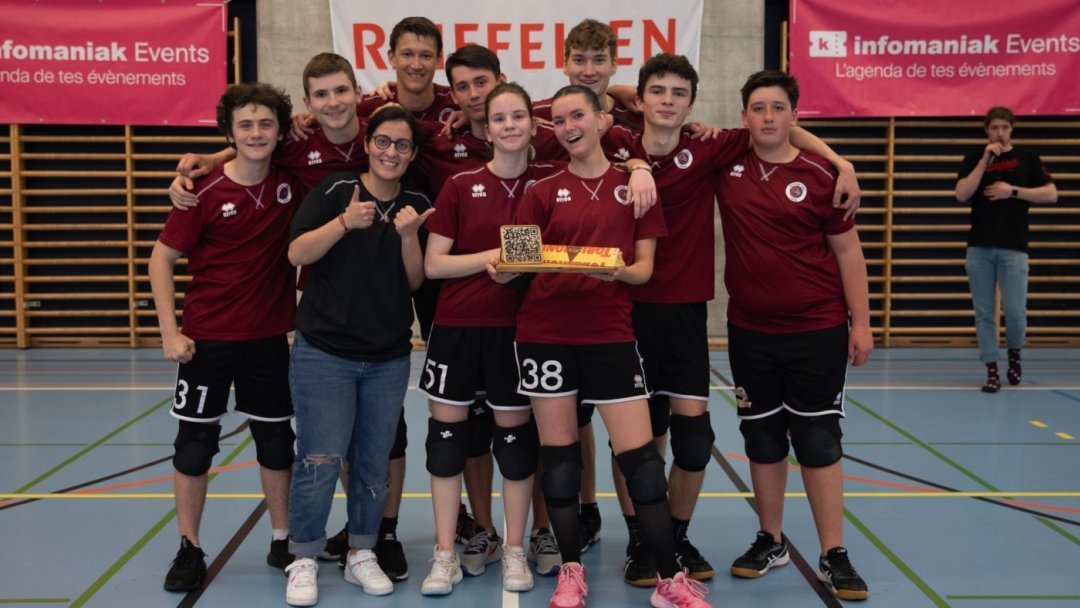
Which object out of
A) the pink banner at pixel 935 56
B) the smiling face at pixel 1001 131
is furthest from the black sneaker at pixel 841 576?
the pink banner at pixel 935 56

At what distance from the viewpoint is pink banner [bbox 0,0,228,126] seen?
26.9ft

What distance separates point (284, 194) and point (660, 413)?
61.6 inches

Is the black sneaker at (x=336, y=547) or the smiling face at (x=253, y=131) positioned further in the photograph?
the black sneaker at (x=336, y=547)

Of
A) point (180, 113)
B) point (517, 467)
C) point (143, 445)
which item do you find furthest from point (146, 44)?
point (517, 467)

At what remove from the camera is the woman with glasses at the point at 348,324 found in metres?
3.11

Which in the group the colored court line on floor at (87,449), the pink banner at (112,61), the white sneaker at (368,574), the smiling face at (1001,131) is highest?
the pink banner at (112,61)

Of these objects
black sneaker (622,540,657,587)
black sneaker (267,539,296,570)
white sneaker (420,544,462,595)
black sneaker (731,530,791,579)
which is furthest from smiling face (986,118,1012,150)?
black sneaker (267,539,296,570)

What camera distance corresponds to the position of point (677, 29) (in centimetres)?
828

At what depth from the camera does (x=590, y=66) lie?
11.3ft

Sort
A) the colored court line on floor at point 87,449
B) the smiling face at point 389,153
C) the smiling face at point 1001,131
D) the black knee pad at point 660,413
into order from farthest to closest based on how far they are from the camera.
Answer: the smiling face at point 1001,131 < the colored court line on floor at point 87,449 < the black knee pad at point 660,413 < the smiling face at point 389,153

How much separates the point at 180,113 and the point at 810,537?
22.3 feet

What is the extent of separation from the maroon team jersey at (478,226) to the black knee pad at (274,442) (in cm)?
73

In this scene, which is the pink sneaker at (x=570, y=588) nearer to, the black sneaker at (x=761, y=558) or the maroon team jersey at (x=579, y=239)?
the black sneaker at (x=761, y=558)

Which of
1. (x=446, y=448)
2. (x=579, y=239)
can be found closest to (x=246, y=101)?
(x=579, y=239)
